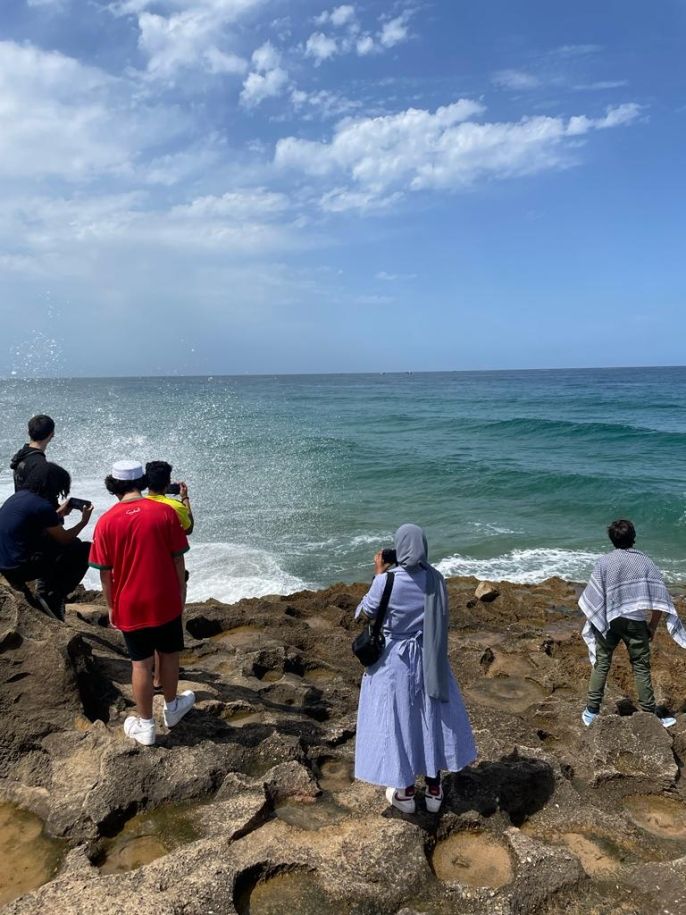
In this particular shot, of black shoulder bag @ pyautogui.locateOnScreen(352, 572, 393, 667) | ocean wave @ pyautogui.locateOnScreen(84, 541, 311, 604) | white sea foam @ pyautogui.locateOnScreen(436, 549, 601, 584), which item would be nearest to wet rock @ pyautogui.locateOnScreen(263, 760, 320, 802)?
black shoulder bag @ pyautogui.locateOnScreen(352, 572, 393, 667)

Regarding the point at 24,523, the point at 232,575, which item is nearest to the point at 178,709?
the point at 24,523

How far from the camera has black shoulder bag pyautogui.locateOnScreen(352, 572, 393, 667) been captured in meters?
3.47

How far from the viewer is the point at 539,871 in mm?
3125

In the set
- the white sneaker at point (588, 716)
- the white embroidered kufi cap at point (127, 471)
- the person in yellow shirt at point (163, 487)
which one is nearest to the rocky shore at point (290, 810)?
the white sneaker at point (588, 716)

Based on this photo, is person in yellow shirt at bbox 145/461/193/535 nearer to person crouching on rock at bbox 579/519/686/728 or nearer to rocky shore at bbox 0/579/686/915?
rocky shore at bbox 0/579/686/915

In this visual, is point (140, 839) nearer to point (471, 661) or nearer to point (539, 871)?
point (539, 871)

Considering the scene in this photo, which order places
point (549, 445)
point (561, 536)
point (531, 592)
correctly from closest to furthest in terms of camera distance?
point (531, 592)
point (561, 536)
point (549, 445)

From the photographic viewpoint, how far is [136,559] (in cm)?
392

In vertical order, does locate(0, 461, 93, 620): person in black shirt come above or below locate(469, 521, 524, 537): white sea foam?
above

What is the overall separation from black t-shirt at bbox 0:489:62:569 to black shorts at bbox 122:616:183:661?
4.31ft

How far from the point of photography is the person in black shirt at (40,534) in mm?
4727

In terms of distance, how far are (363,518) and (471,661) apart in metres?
8.93

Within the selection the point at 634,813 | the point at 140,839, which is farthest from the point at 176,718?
the point at 634,813

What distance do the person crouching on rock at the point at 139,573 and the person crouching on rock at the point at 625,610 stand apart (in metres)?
3.47
